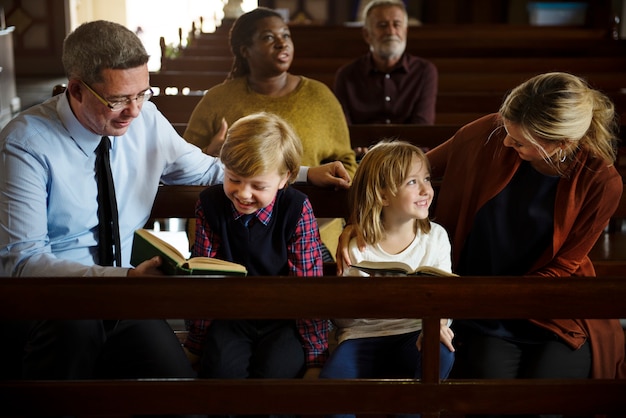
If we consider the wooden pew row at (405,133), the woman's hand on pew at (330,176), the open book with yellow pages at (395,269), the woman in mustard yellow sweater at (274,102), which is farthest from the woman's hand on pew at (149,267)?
the wooden pew row at (405,133)

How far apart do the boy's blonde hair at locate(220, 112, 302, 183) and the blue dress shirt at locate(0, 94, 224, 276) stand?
1.19 ft

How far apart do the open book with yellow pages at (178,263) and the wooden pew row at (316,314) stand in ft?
0.57

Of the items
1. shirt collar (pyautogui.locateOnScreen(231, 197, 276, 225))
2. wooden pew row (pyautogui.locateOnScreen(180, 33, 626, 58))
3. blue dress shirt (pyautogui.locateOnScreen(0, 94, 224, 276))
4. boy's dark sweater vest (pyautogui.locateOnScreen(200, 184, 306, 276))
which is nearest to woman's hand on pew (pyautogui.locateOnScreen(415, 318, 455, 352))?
boy's dark sweater vest (pyautogui.locateOnScreen(200, 184, 306, 276))

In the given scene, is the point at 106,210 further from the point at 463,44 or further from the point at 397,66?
the point at 463,44

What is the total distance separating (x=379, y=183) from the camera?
2520 mm

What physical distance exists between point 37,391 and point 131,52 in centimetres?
101

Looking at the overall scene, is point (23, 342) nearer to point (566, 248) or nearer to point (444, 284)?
point (444, 284)

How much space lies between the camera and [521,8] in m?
12.8

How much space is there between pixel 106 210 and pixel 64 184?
5.8 inches

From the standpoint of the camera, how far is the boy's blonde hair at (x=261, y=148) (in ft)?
7.90

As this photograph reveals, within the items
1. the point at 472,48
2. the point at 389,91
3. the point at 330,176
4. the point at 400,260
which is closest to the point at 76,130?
the point at 330,176

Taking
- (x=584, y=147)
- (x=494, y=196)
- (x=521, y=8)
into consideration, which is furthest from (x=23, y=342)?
(x=521, y=8)

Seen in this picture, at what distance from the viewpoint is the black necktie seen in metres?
2.54

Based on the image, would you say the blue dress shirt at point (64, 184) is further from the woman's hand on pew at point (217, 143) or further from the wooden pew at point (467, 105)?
the wooden pew at point (467, 105)
